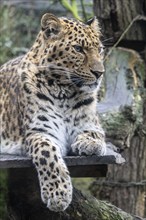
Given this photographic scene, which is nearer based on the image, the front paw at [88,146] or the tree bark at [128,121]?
the front paw at [88,146]

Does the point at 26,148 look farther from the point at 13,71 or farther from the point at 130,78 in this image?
the point at 130,78

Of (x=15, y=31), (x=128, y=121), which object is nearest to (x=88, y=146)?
(x=128, y=121)

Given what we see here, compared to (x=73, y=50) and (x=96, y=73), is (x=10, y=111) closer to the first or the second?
(x=73, y=50)

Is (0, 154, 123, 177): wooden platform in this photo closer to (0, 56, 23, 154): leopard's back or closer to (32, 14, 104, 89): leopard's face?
(0, 56, 23, 154): leopard's back

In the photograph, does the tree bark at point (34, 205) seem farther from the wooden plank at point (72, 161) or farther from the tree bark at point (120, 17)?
the tree bark at point (120, 17)

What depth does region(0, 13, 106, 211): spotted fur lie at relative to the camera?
570cm

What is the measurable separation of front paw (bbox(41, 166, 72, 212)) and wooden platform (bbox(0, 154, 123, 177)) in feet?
0.46

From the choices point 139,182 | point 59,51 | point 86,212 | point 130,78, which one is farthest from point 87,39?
point 139,182

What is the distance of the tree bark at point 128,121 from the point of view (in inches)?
285

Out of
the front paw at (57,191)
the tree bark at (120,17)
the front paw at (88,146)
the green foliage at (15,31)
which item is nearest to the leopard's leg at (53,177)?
the front paw at (57,191)

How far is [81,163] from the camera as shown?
538 centimetres

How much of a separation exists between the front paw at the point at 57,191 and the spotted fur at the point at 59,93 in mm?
193

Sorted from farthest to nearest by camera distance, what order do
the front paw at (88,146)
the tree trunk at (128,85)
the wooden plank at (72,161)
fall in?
the tree trunk at (128,85) → the front paw at (88,146) → the wooden plank at (72,161)

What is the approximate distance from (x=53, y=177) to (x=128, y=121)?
192 cm
